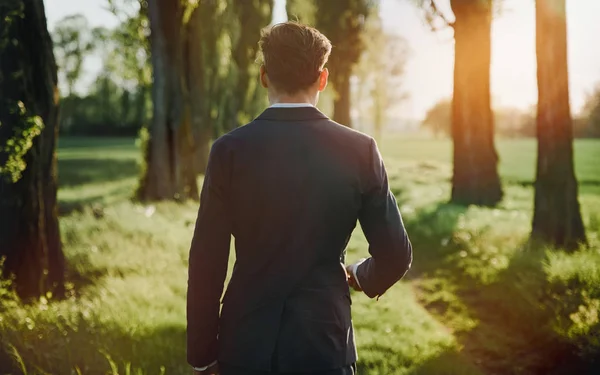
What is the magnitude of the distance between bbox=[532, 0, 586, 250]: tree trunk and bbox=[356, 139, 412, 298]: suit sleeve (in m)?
6.90

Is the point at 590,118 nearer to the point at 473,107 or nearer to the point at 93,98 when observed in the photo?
the point at 473,107

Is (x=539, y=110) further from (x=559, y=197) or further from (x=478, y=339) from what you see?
(x=478, y=339)

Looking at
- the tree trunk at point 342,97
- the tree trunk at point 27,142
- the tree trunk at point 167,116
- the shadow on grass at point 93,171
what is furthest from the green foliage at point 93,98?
the tree trunk at point 27,142

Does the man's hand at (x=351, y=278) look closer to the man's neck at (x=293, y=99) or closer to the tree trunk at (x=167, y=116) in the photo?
the man's neck at (x=293, y=99)

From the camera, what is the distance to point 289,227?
7.38ft

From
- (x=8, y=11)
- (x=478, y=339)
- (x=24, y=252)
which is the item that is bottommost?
(x=478, y=339)

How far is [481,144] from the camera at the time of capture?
15.4 metres

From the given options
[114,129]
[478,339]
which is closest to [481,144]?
[478,339]

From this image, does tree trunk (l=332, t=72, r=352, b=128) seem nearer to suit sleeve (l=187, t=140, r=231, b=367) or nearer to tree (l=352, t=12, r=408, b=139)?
tree (l=352, t=12, r=408, b=139)

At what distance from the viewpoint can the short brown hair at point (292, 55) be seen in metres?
2.25

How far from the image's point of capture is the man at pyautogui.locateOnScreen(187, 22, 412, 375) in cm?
224

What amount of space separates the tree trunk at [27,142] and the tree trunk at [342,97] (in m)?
24.1

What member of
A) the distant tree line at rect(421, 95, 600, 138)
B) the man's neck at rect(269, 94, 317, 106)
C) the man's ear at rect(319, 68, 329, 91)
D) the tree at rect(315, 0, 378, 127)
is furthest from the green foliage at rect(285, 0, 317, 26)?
the man's neck at rect(269, 94, 317, 106)

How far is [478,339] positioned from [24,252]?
482cm
